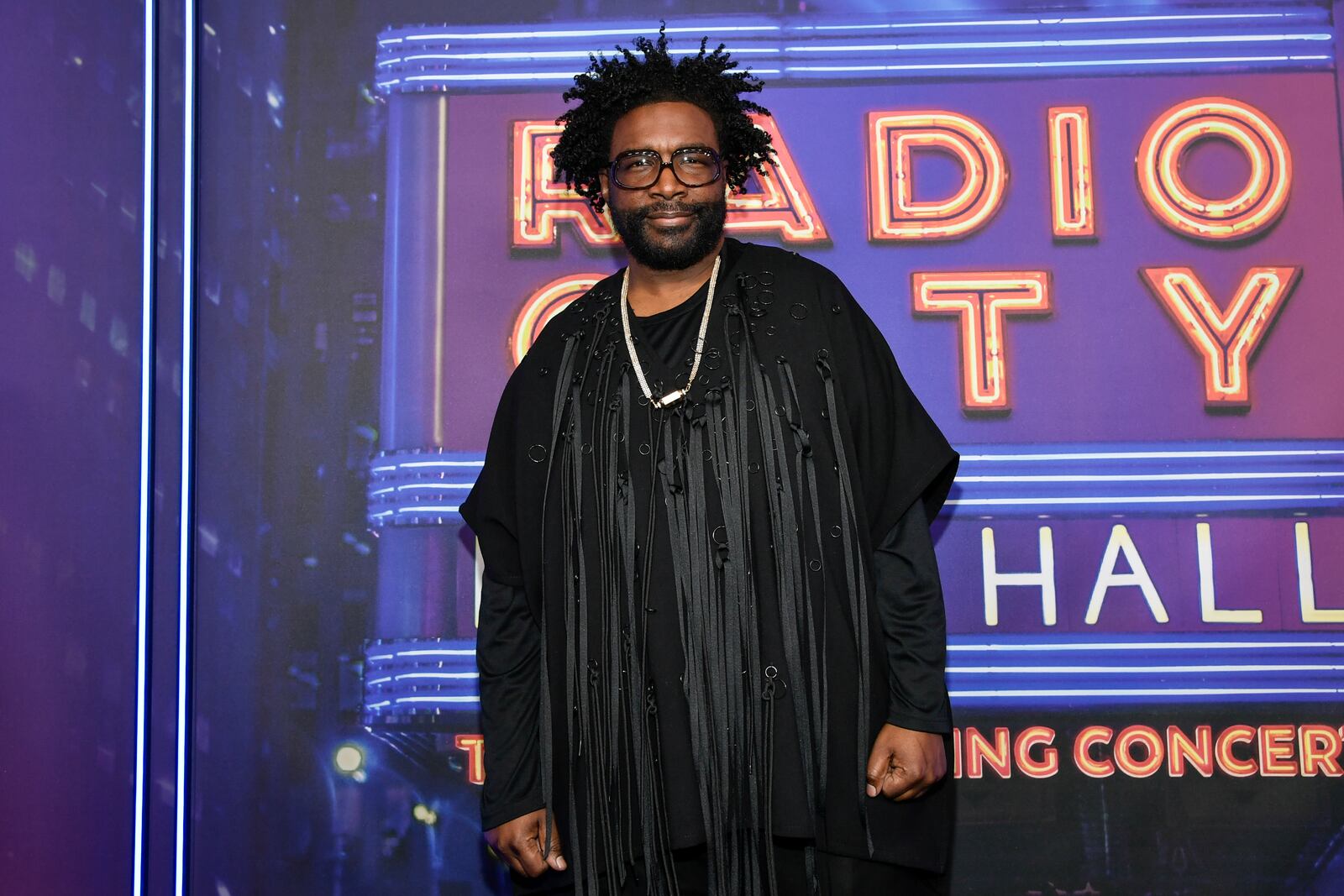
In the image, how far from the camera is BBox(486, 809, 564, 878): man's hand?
2.17 meters

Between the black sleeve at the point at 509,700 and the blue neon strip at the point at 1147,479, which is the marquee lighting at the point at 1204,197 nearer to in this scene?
the blue neon strip at the point at 1147,479

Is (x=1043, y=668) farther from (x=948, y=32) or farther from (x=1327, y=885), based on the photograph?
(x=948, y=32)

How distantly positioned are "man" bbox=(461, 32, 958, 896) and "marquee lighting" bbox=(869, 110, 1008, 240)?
76 cm

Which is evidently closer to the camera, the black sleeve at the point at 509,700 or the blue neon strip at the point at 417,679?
the black sleeve at the point at 509,700

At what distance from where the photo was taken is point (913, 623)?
2.10 meters

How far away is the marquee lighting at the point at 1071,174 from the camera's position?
2.97 metres

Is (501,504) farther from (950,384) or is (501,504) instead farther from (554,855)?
(950,384)

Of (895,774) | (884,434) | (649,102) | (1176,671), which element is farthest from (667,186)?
(1176,671)

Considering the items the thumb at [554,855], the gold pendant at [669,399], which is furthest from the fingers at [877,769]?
the gold pendant at [669,399]

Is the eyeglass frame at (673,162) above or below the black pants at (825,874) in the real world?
above

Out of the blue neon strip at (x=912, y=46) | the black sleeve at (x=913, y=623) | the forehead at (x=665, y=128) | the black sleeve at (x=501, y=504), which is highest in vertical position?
the blue neon strip at (x=912, y=46)

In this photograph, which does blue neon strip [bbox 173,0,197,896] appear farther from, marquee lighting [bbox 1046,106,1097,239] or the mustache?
marquee lighting [bbox 1046,106,1097,239]

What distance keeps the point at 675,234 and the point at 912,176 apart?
982 mm

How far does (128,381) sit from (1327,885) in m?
3.03
